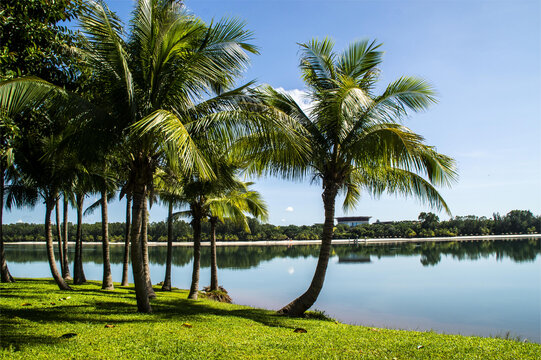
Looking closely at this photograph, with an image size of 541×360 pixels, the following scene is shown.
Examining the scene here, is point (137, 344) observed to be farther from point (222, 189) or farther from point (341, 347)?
point (222, 189)

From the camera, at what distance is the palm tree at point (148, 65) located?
7.72 metres

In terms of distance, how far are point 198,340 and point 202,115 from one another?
5.10 m

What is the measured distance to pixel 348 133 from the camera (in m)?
9.65

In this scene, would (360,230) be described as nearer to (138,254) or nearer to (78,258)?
(78,258)

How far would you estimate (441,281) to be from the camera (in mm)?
23328

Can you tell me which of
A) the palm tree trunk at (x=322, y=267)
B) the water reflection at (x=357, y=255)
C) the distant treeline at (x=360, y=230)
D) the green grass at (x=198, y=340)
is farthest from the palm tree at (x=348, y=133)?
the distant treeline at (x=360, y=230)

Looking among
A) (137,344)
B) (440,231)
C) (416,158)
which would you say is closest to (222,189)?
(416,158)

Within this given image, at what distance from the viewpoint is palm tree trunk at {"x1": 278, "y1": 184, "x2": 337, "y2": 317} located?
31.7 ft

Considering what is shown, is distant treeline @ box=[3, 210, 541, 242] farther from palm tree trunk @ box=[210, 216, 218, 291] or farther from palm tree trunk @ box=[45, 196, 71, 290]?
palm tree trunk @ box=[45, 196, 71, 290]

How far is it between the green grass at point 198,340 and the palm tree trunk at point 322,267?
4.18ft

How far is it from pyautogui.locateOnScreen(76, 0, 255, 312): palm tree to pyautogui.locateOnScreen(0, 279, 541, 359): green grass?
5.08 ft

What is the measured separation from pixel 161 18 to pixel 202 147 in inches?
119

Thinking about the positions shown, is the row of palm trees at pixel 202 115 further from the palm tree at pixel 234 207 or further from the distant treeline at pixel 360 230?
the distant treeline at pixel 360 230

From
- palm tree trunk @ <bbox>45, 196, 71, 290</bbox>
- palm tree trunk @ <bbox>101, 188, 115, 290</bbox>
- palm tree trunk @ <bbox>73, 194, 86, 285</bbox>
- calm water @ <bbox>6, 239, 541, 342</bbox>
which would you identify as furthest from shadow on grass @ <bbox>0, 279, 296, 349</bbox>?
palm tree trunk @ <bbox>73, 194, 86, 285</bbox>
